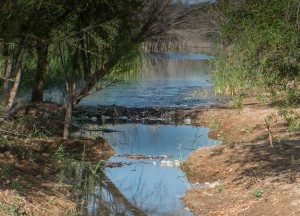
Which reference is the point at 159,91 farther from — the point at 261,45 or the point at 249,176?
the point at 261,45

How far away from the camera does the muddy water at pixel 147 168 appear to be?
13375 millimetres

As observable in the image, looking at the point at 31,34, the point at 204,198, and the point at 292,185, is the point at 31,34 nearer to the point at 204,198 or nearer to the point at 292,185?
the point at 204,198

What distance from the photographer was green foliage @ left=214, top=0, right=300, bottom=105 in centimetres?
862

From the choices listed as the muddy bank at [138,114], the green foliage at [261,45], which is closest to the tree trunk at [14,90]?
the green foliage at [261,45]

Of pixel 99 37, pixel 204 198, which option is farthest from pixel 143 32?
pixel 204 198

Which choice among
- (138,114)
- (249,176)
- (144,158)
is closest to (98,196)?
(249,176)

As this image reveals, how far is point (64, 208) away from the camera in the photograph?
39.5 ft

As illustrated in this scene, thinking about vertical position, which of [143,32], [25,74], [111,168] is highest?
[143,32]

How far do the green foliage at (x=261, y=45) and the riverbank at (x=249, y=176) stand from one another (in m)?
1.16

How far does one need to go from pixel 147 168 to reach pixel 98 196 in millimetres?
3278

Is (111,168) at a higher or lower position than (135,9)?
lower

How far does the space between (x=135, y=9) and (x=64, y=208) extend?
29.0 feet

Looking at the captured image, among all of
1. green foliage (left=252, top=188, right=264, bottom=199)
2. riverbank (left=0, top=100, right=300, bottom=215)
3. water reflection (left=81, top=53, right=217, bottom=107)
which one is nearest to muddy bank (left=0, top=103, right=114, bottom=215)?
riverbank (left=0, top=100, right=300, bottom=215)

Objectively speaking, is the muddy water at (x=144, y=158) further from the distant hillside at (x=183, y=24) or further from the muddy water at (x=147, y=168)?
the distant hillside at (x=183, y=24)
